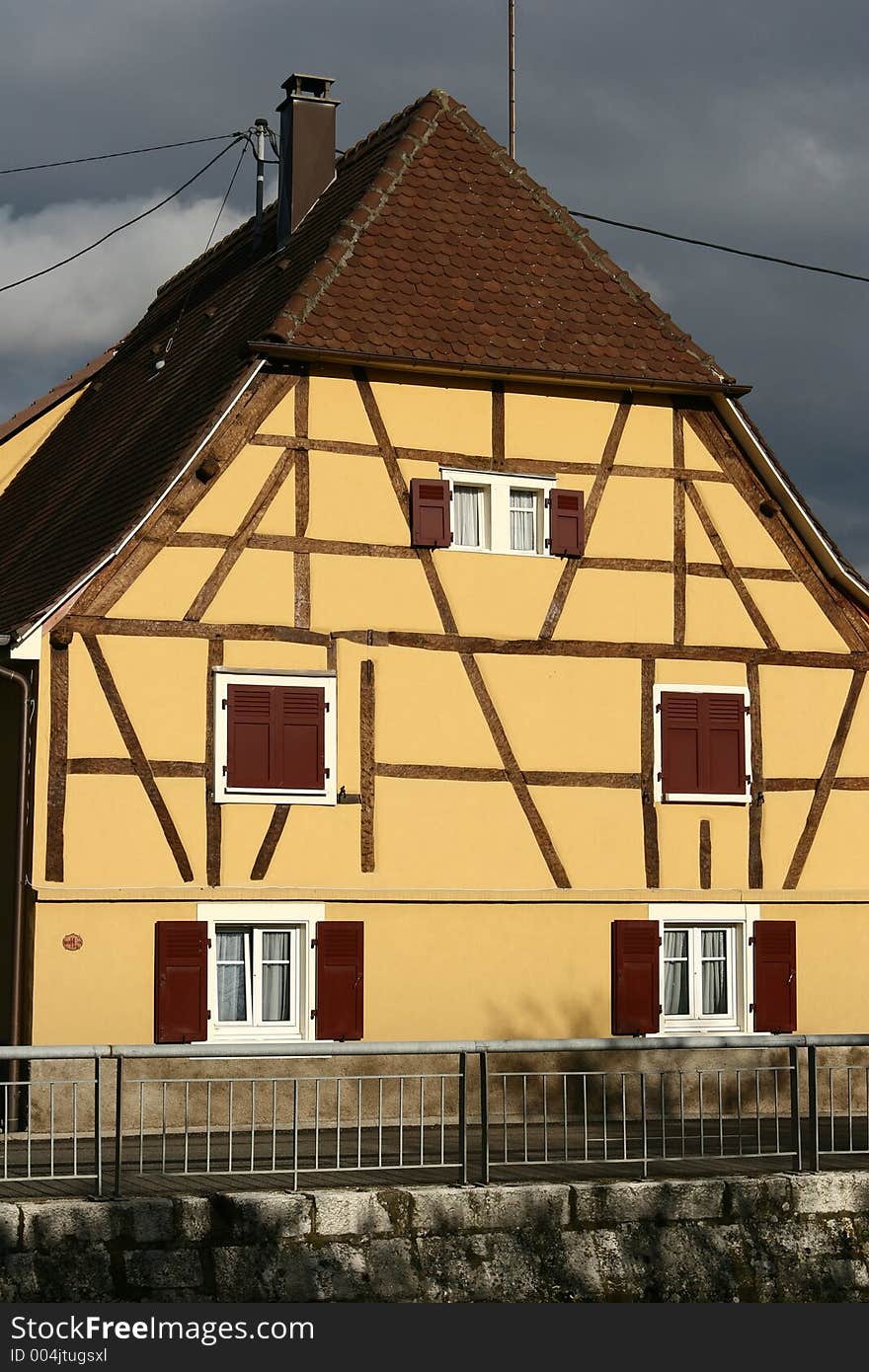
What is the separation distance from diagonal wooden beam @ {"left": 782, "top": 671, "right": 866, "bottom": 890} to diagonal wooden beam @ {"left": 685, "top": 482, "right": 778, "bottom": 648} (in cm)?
100

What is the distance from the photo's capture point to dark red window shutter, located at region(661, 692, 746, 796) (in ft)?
62.0

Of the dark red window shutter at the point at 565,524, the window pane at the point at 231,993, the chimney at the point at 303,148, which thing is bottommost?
the window pane at the point at 231,993

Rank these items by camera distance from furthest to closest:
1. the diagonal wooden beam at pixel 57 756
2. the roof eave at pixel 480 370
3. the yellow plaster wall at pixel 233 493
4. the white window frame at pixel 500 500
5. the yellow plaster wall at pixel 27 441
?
the yellow plaster wall at pixel 27 441 → the white window frame at pixel 500 500 → the roof eave at pixel 480 370 → the yellow plaster wall at pixel 233 493 → the diagonal wooden beam at pixel 57 756

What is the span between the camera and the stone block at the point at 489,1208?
12.3 meters

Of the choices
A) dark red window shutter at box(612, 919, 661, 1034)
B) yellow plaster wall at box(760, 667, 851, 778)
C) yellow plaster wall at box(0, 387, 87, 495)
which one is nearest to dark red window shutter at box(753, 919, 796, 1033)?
dark red window shutter at box(612, 919, 661, 1034)

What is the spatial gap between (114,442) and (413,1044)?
1024 cm

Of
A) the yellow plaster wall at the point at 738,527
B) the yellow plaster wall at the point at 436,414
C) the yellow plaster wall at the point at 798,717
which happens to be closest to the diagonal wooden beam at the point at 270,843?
the yellow plaster wall at the point at 436,414

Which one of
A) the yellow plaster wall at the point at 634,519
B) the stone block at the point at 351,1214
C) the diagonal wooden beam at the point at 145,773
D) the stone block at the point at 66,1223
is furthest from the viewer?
the yellow plaster wall at the point at 634,519

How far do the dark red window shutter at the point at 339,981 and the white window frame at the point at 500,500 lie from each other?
3.65 metres

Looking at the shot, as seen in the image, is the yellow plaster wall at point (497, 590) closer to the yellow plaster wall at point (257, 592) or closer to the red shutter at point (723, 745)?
the yellow plaster wall at point (257, 592)

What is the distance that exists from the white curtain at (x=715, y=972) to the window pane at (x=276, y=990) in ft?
13.0

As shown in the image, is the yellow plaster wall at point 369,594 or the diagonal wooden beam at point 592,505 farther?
the diagonal wooden beam at point 592,505

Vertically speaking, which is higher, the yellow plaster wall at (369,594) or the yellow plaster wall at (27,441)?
the yellow plaster wall at (27,441)

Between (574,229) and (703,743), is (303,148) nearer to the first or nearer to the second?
(574,229)
